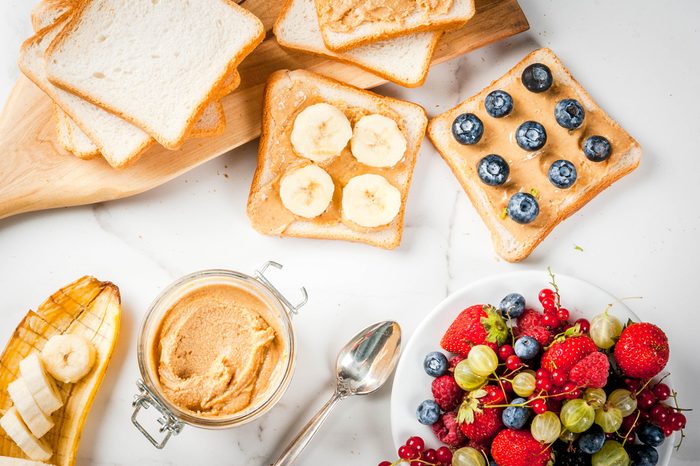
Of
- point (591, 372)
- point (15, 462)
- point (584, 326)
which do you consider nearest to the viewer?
point (591, 372)

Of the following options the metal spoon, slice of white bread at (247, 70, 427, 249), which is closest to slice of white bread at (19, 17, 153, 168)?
slice of white bread at (247, 70, 427, 249)

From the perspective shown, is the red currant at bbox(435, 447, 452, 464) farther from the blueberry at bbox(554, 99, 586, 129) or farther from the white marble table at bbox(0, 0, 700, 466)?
the blueberry at bbox(554, 99, 586, 129)

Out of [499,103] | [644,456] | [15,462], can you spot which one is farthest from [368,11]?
[15,462]

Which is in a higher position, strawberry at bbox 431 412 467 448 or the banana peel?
strawberry at bbox 431 412 467 448

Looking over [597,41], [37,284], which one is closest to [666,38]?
[597,41]

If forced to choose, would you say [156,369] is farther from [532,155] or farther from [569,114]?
[569,114]
